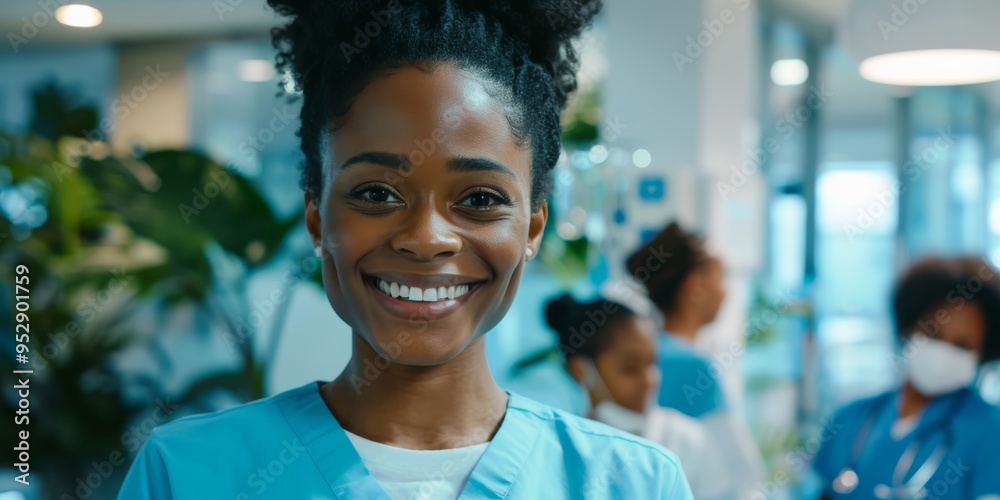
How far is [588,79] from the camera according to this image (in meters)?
3.07

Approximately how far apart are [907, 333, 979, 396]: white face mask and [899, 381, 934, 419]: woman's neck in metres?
0.02

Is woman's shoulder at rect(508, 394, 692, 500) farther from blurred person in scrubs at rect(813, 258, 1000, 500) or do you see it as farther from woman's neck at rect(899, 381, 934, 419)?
woman's neck at rect(899, 381, 934, 419)

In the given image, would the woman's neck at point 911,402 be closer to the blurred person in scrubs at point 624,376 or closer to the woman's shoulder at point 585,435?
the blurred person in scrubs at point 624,376

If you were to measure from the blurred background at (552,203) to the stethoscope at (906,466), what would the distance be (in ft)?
0.78

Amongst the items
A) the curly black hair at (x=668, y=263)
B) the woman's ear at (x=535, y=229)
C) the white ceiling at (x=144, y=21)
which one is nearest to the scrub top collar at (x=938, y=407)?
the curly black hair at (x=668, y=263)

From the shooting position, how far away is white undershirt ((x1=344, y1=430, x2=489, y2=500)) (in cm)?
82

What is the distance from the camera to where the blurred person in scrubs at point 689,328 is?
2.23 meters

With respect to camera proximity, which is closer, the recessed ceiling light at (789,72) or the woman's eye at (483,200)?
the woman's eye at (483,200)

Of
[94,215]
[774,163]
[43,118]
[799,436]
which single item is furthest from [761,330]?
[43,118]

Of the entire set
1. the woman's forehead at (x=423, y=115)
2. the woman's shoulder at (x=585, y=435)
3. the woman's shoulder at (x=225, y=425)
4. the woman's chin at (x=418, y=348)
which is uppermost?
the woman's forehead at (x=423, y=115)

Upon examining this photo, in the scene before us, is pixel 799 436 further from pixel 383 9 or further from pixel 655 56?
pixel 383 9

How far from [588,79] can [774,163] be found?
97 centimetres

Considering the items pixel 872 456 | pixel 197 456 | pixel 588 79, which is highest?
pixel 588 79

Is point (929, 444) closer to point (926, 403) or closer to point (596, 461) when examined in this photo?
point (926, 403)
